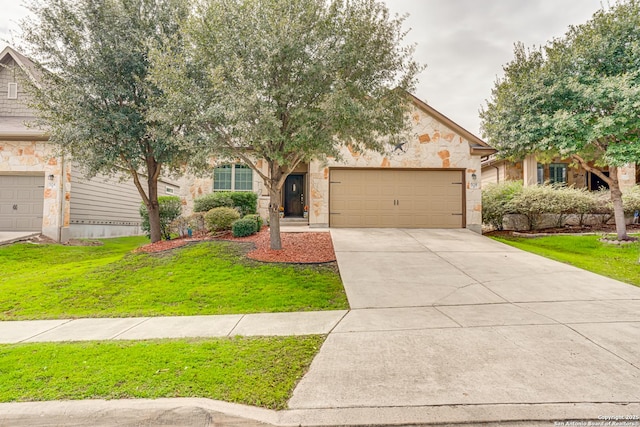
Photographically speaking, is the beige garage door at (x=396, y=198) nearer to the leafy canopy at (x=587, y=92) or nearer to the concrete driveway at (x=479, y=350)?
the leafy canopy at (x=587, y=92)

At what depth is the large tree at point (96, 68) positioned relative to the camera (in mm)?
8320

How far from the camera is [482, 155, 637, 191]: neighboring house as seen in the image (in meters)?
15.6

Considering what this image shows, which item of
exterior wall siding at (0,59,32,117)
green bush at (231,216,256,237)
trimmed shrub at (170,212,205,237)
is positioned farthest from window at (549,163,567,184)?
exterior wall siding at (0,59,32,117)

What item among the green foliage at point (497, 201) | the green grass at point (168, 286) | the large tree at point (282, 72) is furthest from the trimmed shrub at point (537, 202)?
the green grass at point (168, 286)

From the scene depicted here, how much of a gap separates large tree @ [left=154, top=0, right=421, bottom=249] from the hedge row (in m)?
8.50

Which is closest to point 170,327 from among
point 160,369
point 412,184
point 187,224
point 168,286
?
point 160,369

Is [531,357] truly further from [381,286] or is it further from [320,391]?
[381,286]

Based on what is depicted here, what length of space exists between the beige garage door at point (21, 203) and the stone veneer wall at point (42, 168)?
310 millimetres

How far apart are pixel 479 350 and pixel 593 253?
29.2 feet

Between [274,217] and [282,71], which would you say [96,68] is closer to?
[282,71]

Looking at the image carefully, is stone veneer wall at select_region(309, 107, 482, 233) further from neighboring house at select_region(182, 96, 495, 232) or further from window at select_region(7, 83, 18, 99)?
window at select_region(7, 83, 18, 99)

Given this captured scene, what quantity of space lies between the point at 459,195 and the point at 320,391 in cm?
1125

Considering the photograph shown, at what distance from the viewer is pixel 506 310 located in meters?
4.96

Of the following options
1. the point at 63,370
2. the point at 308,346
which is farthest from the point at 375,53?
the point at 63,370
